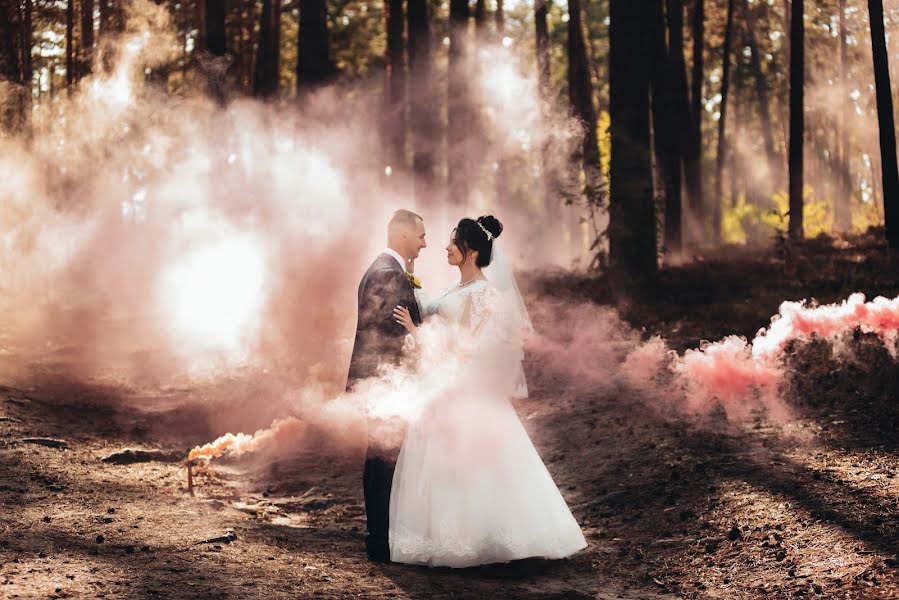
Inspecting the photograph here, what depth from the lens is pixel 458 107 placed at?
3041 centimetres

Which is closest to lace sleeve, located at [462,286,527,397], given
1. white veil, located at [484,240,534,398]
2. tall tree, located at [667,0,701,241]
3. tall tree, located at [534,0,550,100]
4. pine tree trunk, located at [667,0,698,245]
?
white veil, located at [484,240,534,398]

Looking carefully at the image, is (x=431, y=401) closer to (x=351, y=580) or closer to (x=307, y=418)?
(x=351, y=580)

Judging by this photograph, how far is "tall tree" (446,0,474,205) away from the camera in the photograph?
83.9 feet

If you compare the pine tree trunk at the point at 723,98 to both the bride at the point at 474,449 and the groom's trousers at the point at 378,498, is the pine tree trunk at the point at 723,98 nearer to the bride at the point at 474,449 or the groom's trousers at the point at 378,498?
the bride at the point at 474,449

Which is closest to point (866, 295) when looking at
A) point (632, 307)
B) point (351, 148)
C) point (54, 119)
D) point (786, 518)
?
point (632, 307)

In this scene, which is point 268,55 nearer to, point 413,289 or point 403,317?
point 413,289

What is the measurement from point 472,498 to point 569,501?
2577 millimetres

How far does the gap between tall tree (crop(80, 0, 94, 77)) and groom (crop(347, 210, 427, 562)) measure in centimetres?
1908

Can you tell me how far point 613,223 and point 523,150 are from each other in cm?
2921

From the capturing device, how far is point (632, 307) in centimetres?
1711

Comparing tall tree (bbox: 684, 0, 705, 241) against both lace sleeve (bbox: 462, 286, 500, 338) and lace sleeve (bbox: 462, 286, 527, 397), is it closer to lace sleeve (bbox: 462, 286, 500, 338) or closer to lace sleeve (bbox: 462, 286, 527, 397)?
lace sleeve (bbox: 462, 286, 527, 397)

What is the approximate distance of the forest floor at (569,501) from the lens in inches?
271

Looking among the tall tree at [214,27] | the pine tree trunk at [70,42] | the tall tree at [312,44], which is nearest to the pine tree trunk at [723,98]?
the tall tree at [312,44]

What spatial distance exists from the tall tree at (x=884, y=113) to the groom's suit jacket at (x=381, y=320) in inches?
506
